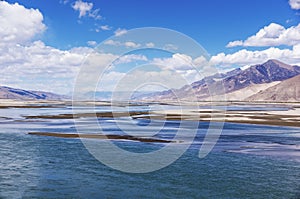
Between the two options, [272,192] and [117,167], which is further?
[117,167]

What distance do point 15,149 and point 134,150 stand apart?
8632 millimetres

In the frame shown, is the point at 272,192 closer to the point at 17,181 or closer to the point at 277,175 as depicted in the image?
the point at 277,175

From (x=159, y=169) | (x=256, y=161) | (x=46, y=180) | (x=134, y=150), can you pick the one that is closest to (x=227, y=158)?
(x=256, y=161)

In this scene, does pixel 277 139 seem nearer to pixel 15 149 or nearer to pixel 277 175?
pixel 277 175

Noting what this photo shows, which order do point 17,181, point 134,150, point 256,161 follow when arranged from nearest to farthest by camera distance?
point 17,181 < point 256,161 < point 134,150

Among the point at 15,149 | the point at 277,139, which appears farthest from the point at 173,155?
the point at 277,139

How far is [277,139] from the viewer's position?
32594mm

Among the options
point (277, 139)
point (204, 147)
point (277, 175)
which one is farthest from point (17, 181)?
point (277, 139)

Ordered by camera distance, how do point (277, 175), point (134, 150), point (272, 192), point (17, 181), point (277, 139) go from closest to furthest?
point (272, 192), point (17, 181), point (277, 175), point (134, 150), point (277, 139)

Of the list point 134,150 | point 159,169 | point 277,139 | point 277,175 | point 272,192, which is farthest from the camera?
point 277,139

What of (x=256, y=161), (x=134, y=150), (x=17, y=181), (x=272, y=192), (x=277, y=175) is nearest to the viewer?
(x=272, y=192)

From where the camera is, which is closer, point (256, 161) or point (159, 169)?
point (159, 169)

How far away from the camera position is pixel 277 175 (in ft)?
59.8

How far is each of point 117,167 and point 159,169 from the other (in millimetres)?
2452
